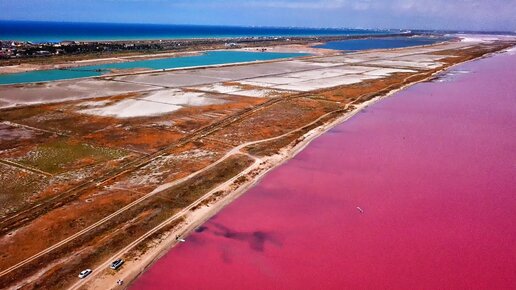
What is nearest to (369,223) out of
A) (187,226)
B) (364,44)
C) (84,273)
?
(187,226)

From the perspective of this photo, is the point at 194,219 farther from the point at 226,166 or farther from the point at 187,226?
the point at 226,166

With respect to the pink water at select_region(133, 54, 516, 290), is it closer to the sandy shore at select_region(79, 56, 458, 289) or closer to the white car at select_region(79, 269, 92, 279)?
the sandy shore at select_region(79, 56, 458, 289)

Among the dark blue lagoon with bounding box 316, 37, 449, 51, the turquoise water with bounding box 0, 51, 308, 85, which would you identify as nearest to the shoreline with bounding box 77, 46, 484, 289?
the turquoise water with bounding box 0, 51, 308, 85

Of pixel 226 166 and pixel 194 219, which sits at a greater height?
pixel 226 166

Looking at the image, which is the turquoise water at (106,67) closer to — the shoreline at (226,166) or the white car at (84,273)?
the shoreline at (226,166)

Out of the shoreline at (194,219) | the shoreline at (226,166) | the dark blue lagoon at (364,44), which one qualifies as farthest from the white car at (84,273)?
the dark blue lagoon at (364,44)

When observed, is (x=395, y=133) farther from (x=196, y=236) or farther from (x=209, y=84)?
(x=209, y=84)

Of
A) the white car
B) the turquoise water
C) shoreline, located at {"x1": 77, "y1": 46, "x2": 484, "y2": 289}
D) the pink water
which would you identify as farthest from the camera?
the turquoise water

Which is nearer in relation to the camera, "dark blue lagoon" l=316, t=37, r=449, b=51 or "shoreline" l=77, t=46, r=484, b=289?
"shoreline" l=77, t=46, r=484, b=289
